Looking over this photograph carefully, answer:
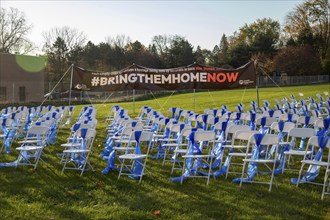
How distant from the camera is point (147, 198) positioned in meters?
6.16

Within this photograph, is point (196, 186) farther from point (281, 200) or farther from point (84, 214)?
point (84, 214)

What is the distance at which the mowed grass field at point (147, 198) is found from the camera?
5.45 metres

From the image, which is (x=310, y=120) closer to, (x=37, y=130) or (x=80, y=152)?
(x=80, y=152)

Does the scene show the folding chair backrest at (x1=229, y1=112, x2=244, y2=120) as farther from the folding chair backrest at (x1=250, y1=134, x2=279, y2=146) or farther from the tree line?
the tree line

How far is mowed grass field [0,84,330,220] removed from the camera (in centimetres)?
545

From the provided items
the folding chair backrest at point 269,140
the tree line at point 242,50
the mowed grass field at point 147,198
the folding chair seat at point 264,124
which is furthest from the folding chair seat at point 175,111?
the tree line at point 242,50

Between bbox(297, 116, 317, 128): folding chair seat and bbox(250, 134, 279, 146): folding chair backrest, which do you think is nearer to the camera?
bbox(250, 134, 279, 146): folding chair backrest

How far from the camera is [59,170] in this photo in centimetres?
812

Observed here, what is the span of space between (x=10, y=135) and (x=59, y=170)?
3.20 m

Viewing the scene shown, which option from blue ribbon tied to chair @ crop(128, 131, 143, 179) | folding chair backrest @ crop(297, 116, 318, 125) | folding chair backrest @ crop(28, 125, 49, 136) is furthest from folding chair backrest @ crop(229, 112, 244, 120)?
folding chair backrest @ crop(28, 125, 49, 136)

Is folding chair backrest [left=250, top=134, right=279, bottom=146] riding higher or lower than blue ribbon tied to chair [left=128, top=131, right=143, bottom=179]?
higher

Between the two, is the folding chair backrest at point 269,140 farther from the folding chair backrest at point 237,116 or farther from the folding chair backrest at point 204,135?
the folding chair backrest at point 237,116

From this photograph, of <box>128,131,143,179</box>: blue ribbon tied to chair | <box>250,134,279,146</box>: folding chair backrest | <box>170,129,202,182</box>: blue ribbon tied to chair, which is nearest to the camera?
<box>250,134,279,146</box>: folding chair backrest

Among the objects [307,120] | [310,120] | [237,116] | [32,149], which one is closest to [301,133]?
[307,120]
